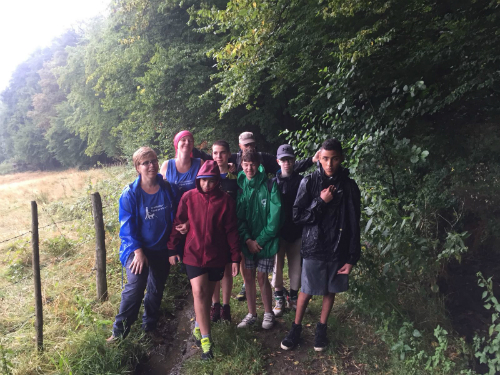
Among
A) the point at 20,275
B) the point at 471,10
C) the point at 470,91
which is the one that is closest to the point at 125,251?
the point at 20,275

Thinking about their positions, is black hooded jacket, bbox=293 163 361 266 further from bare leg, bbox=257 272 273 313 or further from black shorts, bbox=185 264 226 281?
black shorts, bbox=185 264 226 281

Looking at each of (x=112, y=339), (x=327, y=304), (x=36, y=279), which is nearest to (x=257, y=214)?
(x=327, y=304)

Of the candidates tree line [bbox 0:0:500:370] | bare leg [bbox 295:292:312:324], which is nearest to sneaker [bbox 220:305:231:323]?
bare leg [bbox 295:292:312:324]

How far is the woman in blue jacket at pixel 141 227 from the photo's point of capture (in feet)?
9.75

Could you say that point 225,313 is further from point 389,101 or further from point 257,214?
point 389,101

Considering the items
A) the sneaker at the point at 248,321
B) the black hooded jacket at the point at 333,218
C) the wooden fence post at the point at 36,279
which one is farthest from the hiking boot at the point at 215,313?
the wooden fence post at the point at 36,279

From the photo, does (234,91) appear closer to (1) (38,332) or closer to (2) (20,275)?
(1) (38,332)

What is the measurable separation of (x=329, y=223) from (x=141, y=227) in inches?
72.3

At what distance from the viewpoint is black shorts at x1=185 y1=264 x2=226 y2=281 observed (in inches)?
113

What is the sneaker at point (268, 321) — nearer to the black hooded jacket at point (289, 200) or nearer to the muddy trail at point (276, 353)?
the muddy trail at point (276, 353)

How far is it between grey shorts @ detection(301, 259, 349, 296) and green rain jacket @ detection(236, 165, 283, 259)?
439mm

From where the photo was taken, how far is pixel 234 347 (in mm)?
2971

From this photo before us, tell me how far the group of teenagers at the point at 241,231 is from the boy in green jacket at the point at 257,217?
1 centimetres

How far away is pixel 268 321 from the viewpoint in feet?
10.7
